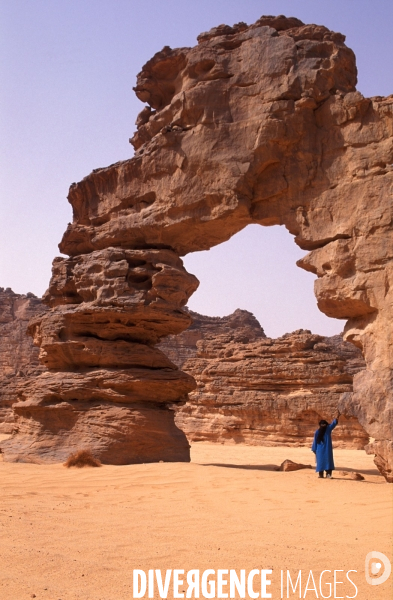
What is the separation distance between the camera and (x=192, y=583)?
3.40 metres

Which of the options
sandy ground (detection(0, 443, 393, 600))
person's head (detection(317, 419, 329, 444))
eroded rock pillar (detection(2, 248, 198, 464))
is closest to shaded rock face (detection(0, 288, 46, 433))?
eroded rock pillar (detection(2, 248, 198, 464))

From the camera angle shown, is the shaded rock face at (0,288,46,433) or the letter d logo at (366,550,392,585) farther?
the shaded rock face at (0,288,46,433)

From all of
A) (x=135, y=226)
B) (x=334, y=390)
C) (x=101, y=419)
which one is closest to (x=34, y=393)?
(x=101, y=419)

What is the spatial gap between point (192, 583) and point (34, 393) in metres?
8.23

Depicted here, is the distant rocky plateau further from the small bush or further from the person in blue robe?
the person in blue robe

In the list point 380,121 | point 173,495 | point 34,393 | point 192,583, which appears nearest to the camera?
point 192,583

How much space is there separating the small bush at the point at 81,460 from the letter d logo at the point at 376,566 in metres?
6.02

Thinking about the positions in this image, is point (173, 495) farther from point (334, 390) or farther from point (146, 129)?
point (334, 390)

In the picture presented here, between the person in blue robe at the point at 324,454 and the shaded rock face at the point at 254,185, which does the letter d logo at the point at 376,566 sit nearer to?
the shaded rock face at the point at 254,185

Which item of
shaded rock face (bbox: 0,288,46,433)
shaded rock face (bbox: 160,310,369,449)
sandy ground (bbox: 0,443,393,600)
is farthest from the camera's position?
shaded rock face (bbox: 0,288,46,433)

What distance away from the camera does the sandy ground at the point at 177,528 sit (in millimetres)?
3484

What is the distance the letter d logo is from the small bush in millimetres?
6015

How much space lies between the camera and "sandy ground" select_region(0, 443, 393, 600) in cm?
348

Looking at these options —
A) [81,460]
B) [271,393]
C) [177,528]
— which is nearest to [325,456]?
[81,460]
